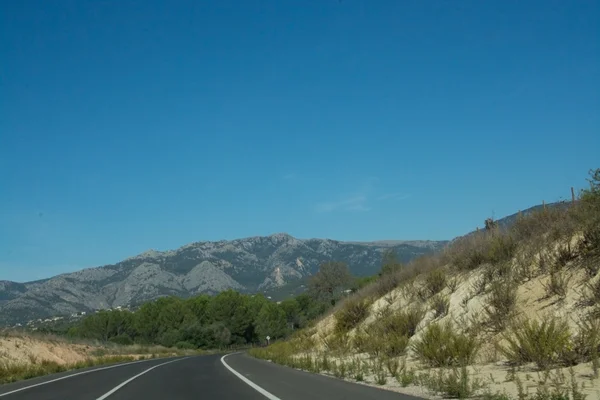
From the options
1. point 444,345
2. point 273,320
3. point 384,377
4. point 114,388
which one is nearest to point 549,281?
point 444,345

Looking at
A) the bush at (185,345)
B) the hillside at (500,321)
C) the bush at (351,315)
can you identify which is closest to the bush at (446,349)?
the hillside at (500,321)

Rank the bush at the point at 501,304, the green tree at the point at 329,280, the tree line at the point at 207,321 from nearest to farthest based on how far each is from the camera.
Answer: the bush at the point at 501,304, the green tree at the point at 329,280, the tree line at the point at 207,321

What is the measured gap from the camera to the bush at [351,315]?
31.1m

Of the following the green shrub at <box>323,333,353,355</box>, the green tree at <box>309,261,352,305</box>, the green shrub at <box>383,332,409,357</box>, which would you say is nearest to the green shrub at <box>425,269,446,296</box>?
the green shrub at <box>323,333,353,355</box>

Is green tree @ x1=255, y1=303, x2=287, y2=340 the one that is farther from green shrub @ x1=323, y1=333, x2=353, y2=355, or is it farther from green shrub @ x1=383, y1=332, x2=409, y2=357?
green shrub @ x1=383, y1=332, x2=409, y2=357

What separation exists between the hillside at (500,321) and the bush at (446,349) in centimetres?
3

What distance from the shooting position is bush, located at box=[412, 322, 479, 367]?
15.2 meters

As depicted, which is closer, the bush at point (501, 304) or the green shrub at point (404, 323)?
the bush at point (501, 304)

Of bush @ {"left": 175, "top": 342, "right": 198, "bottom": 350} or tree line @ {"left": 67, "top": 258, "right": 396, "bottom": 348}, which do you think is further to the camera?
tree line @ {"left": 67, "top": 258, "right": 396, "bottom": 348}

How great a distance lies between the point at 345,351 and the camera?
24.8m

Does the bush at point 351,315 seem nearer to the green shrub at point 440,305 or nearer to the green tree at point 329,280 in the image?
the green shrub at point 440,305

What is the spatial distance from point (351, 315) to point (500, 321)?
15.2 metres

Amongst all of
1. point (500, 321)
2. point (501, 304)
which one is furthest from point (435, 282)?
point (500, 321)

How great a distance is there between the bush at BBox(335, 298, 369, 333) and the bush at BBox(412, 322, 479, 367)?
14580 mm
